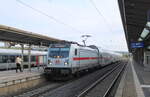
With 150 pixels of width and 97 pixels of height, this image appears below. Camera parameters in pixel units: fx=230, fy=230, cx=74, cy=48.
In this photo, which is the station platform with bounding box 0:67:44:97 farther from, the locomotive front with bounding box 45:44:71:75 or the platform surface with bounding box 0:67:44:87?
the locomotive front with bounding box 45:44:71:75

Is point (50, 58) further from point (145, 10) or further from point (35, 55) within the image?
point (35, 55)

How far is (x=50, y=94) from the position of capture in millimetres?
12758

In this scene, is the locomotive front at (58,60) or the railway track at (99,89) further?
the locomotive front at (58,60)

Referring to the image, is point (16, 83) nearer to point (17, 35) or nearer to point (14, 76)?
point (14, 76)

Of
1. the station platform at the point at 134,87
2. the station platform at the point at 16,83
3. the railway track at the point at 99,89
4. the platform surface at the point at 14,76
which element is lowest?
→ the railway track at the point at 99,89

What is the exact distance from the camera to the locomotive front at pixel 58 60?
17.4m

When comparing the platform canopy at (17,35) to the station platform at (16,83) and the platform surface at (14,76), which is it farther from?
the station platform at (16,83)

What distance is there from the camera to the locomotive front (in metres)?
17.4

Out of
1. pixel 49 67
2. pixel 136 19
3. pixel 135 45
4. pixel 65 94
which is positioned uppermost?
pixel 136 19

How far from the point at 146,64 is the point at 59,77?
22150 mm

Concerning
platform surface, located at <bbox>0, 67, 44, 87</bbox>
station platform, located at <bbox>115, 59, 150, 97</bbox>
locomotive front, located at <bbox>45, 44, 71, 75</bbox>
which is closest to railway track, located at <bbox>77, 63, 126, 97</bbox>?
station platform, located at <bbox>115, 59, 150, 97</bbox>

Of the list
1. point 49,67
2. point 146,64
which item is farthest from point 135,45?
point 49,67

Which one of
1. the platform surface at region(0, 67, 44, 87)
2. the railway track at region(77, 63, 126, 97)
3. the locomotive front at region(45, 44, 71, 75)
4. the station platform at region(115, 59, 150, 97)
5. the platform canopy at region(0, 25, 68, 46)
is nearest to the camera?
the station platform at region(115, 59, 150, 97)

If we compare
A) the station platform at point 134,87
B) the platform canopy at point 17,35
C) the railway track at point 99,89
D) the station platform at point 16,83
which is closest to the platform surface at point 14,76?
the station platform at point 16,83
